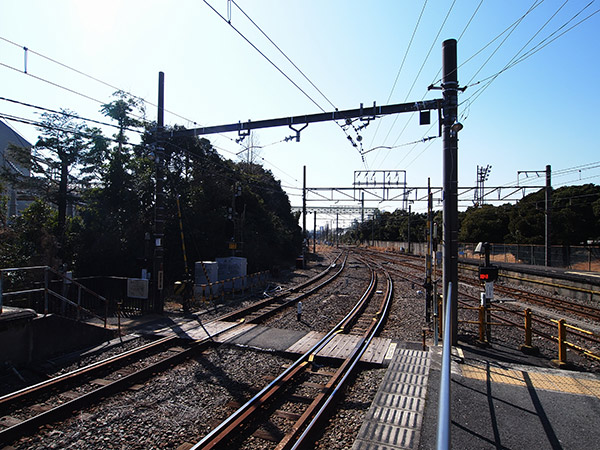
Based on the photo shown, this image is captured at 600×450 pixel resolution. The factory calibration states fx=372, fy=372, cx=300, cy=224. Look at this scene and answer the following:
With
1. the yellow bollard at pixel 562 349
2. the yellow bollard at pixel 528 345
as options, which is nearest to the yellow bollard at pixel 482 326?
the yellow bollard at pixel 528 345

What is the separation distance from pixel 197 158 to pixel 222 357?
20126mm

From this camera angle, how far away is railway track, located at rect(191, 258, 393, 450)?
16.1 feet

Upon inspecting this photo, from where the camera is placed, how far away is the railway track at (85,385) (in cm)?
539

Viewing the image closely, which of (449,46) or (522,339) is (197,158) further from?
(522,339)

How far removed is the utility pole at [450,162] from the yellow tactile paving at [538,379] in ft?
5.69

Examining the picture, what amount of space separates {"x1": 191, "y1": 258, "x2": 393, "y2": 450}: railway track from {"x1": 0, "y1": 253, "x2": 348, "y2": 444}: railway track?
2413 millimetres

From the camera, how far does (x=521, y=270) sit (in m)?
24.0

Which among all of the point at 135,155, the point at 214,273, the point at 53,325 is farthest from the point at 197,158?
the point at 53,325

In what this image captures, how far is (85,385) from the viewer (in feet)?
21.9

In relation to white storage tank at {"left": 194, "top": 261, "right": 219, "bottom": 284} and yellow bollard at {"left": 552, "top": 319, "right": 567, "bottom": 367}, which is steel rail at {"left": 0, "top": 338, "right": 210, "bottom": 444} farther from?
white storage tank at {"left": 194, "top": 261, "right": 219, "bottom": 284}

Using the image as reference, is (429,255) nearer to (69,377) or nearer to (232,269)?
(69,377)

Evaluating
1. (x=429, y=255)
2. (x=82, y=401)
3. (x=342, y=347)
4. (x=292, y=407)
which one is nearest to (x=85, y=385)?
(x=82, y=401)

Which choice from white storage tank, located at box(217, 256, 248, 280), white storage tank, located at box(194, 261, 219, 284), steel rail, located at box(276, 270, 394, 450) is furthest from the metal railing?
white storage tank, located at box(217, 256, 248, 280)

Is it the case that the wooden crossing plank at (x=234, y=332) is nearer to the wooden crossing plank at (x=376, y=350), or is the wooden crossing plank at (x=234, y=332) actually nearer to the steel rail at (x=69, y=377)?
the steel rail at (x=69, y=377)
